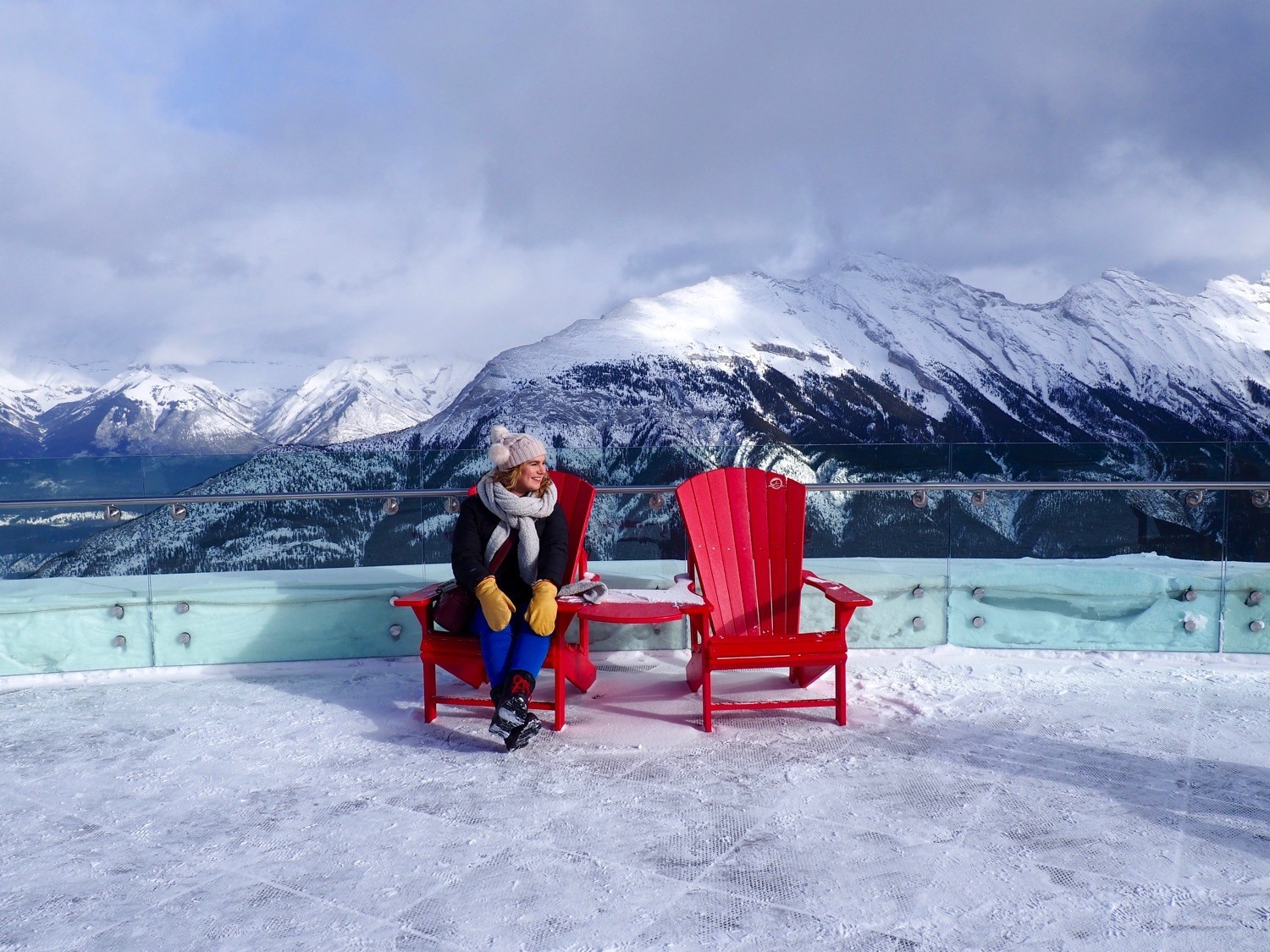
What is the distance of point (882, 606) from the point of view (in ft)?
12.8

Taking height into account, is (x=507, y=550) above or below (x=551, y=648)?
above

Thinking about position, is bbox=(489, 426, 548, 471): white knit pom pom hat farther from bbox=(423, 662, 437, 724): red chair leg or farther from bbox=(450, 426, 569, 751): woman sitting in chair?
bbox=(423, 662, 437, 724): red chair leg

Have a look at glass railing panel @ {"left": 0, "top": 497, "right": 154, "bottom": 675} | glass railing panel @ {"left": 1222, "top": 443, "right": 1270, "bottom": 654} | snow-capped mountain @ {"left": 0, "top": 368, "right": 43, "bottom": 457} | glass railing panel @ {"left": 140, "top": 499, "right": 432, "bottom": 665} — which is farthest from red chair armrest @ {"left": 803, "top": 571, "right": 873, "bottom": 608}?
snow-capped mountain @ {"left": 0, "top": 368, "right": 43, "bottom": 457}

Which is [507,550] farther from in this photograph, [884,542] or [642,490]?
[884,542]

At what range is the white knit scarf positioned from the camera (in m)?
3.04

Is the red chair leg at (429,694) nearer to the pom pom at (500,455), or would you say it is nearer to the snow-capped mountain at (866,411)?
the pom pom at (500,455)

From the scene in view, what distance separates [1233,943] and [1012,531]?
256cm

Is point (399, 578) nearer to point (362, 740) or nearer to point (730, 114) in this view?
point (362, 740)

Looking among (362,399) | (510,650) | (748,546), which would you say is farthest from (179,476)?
(362,399)

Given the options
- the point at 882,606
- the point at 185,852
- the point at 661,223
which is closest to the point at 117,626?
the point at 185,852

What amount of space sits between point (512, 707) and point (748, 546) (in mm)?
1176

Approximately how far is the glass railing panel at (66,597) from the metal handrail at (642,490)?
0.14ft

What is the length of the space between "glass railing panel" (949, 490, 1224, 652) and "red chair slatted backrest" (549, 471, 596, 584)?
5.87 ft

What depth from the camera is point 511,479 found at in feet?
10.2
